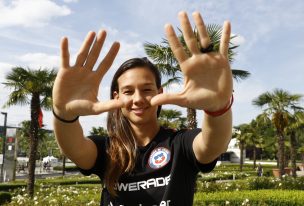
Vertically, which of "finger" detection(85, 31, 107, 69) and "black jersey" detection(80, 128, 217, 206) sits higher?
"finger" detection(85, 31, 107, 69)

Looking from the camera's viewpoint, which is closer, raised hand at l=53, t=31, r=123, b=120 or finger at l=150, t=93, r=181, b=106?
finger at l=150, t=93, r=181, b=106

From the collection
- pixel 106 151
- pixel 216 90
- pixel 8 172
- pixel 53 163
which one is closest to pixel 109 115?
pixel 106 151

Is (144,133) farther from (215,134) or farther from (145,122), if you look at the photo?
(215,134)

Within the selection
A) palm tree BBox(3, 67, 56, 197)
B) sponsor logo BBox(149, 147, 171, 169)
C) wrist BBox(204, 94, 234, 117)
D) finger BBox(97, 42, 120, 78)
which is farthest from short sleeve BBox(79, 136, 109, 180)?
palm tree BBox(3, 67, 56, 197)

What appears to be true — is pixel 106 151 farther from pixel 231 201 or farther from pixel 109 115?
pixel 231 201

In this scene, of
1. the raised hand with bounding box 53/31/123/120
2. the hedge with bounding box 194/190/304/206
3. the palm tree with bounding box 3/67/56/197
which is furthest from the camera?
the palm tree with bounding box 3/67/56/197

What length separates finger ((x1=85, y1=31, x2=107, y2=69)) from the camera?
2.16m

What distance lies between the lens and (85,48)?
7.00 feet

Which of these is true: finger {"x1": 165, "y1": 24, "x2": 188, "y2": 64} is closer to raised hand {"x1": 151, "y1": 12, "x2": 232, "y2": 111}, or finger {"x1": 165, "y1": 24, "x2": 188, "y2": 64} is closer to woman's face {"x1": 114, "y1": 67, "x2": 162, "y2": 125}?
raised hand {"x1": 151, "y1": 12, "x2": 232, "y2": 111}

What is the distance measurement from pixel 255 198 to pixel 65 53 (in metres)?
10.3

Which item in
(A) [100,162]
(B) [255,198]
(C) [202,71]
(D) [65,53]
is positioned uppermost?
(D) [65,53]

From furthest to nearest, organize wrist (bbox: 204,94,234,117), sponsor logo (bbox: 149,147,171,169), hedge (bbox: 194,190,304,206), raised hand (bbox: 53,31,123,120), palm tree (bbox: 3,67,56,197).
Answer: palm tree (bbox: 3,67,56,197) < hedge (bbox: 194,190,304,206) < sponsor logo (bbox: 149,147,171,169) < raised hand (bbox: 53,31,123,120) < wrist (bbox: 204,94,234,117)

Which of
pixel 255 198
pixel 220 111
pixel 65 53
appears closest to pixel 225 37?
pixel 220 111

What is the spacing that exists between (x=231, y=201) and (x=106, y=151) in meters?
9.18
